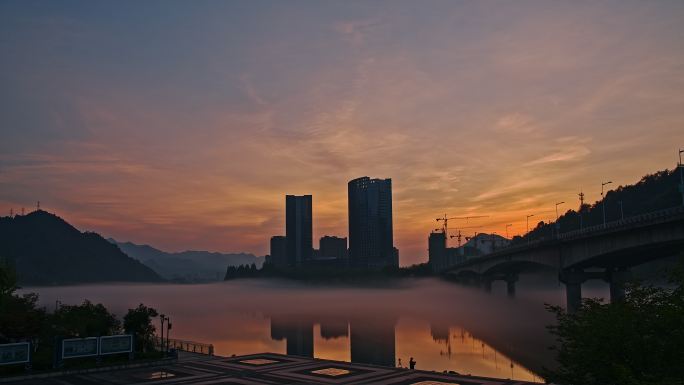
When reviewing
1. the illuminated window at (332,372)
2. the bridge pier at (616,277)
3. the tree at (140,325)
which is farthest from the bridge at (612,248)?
the tree at (140,325)

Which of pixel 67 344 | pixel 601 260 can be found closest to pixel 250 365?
pixel 67 344

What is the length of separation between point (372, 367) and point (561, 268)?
7152cm

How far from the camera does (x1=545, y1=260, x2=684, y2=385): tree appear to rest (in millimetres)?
28323

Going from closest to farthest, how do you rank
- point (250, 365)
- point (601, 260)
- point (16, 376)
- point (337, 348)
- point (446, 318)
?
point (16, 376) < point (250, 365) < point (337, 348) < point (601, 260) < point (446, 318)

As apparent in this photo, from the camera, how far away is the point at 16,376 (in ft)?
154

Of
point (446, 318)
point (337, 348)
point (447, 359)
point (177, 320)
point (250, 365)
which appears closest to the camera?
point (250, 365)

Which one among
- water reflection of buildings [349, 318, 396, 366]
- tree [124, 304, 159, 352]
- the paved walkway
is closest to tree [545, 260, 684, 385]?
the paved walkway

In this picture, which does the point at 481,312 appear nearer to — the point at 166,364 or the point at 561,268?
the point at 561,268

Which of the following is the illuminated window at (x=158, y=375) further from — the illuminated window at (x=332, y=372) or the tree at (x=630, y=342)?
the tree at (x=630, y=342)

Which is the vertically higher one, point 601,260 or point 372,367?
point 601,260

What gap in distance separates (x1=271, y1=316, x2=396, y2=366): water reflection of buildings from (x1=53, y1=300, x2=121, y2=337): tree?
32.2 metres

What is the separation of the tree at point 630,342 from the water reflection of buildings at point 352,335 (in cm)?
4662

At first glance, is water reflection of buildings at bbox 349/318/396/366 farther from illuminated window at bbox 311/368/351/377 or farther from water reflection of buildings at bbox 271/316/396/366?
illuminated window at bbox 311/368/351/377

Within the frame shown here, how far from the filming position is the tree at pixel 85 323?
5975cm
